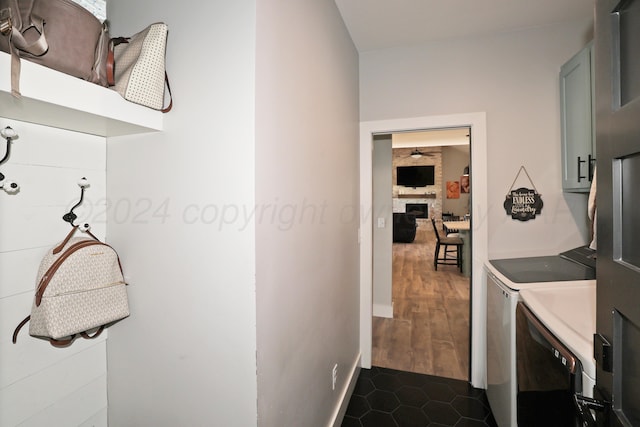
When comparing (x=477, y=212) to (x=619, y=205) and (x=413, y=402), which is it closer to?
(x=413, y=402)

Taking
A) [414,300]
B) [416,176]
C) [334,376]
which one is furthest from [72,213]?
[416,176]

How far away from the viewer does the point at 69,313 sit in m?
0.94

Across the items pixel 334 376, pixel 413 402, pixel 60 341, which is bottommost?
pixel 413 402

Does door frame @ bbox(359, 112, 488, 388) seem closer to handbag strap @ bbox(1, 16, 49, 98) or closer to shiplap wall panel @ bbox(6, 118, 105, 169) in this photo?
shiplap wall panel @ bbox(6, 118, 105, 169)

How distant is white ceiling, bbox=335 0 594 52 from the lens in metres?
1.85

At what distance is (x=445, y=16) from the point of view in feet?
6.46

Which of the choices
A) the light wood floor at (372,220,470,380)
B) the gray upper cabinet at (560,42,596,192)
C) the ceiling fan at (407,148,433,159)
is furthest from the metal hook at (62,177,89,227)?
the ceiling fan at (407,148,433,159)

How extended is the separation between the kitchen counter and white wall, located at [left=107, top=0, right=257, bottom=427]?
1002 mm

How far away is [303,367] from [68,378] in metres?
0.86

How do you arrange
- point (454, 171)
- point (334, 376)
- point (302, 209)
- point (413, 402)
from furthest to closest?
point (454, 171) < point (413, 402) < point (334, 376) < point (302, 209)

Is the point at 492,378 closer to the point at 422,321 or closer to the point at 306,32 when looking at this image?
the point at 422,321

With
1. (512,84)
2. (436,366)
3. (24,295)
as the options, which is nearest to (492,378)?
(436,366)

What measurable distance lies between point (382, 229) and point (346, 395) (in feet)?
6.52

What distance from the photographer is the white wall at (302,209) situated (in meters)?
1.03
